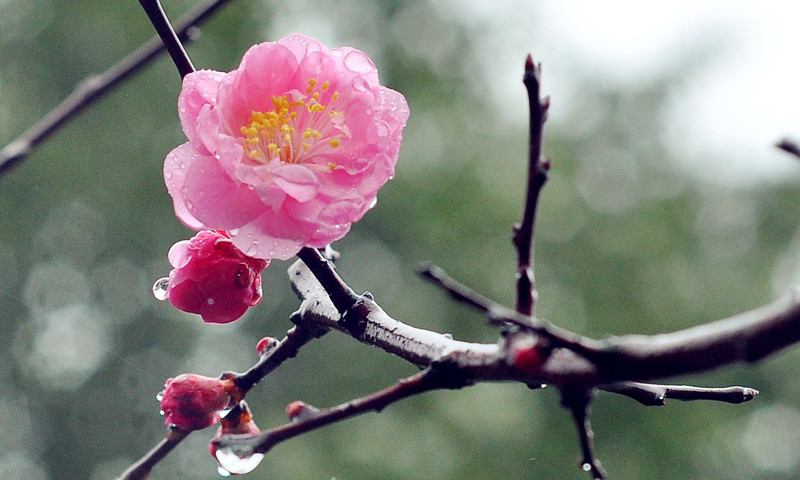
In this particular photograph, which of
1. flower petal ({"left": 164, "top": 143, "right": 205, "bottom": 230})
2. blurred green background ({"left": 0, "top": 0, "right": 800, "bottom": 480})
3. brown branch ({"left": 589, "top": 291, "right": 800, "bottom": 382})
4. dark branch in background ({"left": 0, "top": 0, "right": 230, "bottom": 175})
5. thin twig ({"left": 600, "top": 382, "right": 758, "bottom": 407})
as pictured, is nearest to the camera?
brown branch ({"left": 589, "top": 291, "right": 800, "bottom": 382})

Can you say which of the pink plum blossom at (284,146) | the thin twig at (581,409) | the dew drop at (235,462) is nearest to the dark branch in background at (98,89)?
the pink plum blossom at (284,146)

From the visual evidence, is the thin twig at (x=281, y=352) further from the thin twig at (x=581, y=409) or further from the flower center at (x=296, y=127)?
the thin twig at (x=581, y=409)

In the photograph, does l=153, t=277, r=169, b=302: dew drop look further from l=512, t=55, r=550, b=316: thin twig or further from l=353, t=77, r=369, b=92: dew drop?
l=512, t=55, r=550, b=316: thin twig

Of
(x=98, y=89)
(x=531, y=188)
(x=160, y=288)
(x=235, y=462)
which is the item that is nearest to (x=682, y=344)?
(x=531, y=188)

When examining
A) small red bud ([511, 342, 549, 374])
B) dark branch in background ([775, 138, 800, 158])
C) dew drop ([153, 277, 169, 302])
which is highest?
dew drop ([153, 277, 169, 302])

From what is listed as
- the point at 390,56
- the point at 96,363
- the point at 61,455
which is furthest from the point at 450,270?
the point at 61,455

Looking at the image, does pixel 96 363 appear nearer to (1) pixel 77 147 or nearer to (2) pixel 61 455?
(2) pixel 61 455

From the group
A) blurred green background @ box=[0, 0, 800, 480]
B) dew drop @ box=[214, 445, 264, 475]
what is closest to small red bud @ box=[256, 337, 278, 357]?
dew drop @ box=[214, 445, 264, 475]
